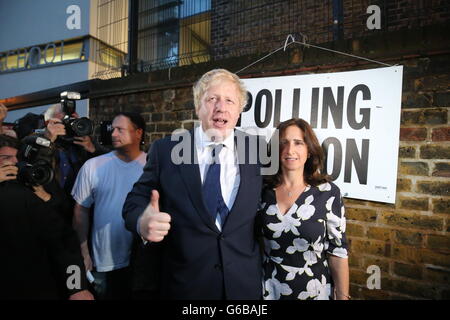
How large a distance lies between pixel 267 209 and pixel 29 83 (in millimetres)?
10196

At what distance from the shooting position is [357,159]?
6.40 feet

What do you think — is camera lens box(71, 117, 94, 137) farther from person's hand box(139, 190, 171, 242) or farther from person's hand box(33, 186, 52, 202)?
person's hand box(139, 190, 171, 242)

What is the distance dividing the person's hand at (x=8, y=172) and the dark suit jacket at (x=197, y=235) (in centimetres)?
74

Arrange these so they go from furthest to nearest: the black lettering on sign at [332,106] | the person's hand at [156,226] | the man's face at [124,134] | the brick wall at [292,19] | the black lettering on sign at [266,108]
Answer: the brick wall at [292,19] → the man's face at [124,134] → the black lettering on sign at [266,108] → the black lettering on sign at [332,106] → the person's hand at [156,226]

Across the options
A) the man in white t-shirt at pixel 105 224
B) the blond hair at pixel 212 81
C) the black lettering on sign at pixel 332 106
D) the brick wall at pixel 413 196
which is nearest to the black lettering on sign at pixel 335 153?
the black lettering on sign at pixel 332 106

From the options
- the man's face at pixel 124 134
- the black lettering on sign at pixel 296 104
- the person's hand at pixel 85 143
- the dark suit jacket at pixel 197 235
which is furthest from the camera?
the person's hand at pixel 85 143

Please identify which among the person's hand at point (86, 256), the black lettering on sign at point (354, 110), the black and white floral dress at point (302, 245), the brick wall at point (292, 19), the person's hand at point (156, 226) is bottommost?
the person's hand at point (86, 256)

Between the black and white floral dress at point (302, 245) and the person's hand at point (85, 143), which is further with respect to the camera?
the person's hand at point (85, 143)

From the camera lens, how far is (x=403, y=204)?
1845 mm

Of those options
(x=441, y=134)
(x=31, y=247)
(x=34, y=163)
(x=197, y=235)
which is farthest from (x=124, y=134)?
(x=441, y=134)

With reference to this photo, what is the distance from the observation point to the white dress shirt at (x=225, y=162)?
1.49 metres

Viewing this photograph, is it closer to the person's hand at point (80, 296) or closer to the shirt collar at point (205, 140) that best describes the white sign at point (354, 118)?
the shirt collar at point (205, 140)

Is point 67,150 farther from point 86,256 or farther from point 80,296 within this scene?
point 80,296
